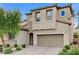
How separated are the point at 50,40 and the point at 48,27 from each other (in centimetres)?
24

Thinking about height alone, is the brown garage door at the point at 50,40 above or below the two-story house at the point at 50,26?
below

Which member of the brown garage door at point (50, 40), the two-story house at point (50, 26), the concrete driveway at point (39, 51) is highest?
the two-story house at point (50, 26)

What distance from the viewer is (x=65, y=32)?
4398mm

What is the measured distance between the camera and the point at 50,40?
4465mm

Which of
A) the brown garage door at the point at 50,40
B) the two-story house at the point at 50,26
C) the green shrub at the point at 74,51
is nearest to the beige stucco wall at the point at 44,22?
the two-story house at the point at 50,26

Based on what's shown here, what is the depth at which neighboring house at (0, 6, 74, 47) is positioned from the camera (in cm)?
439

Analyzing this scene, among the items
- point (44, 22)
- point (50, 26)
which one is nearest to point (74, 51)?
point (50, 26)

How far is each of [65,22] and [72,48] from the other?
0.47m

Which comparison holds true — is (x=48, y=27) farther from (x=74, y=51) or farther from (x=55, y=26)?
(x=74, y=51)

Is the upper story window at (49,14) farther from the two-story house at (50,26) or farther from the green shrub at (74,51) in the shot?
the green shrub at (74,51)

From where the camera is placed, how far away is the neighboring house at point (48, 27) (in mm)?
4391

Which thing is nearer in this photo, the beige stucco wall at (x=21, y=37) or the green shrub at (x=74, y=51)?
the green shrub at (x=74, y=51)
